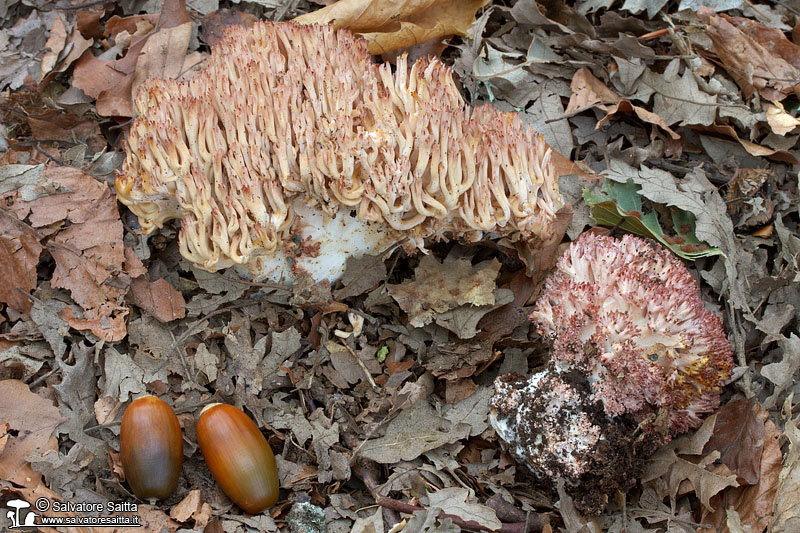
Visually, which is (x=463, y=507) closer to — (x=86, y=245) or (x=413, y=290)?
(x=413, y=290)

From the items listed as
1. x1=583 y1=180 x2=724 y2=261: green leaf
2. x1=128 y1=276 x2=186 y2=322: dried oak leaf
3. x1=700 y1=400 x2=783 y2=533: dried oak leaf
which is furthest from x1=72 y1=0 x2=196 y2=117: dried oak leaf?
x1=700 y1=400 x2=783 y2=533: dried oak leaf

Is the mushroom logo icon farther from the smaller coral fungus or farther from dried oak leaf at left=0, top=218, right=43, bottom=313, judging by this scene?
the smaller coral fungus

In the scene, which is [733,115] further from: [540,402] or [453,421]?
[453,421]

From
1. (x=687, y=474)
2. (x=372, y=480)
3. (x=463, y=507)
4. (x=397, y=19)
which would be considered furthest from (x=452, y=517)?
(x=397, y=19)

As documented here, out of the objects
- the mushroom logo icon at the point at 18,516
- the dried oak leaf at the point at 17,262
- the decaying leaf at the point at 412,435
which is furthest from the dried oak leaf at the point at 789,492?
the dried oak leaf at the point at 17,262

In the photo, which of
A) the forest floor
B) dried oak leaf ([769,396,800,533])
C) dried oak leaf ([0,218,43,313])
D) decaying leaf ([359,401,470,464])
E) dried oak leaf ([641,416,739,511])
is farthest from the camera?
dried oak leaf ([0,218,43,313])

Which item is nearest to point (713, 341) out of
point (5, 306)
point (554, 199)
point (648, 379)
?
point (648, 379)
